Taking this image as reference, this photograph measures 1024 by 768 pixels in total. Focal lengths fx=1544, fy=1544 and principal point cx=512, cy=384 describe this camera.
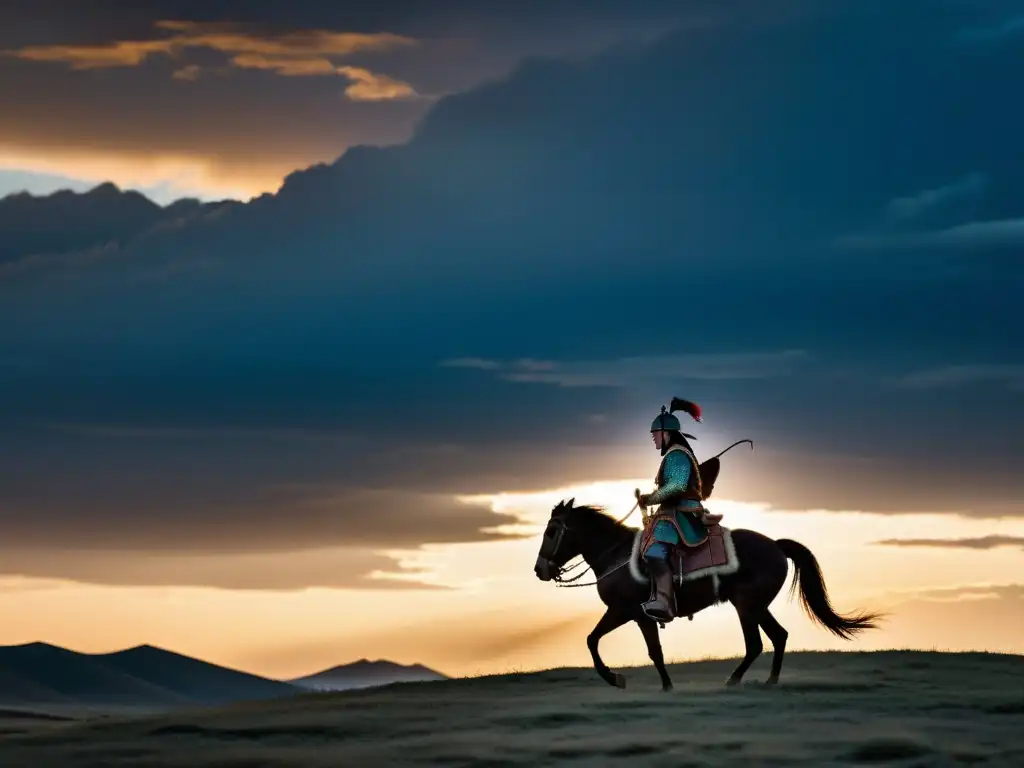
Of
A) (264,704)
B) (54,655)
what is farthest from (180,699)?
(264,704)

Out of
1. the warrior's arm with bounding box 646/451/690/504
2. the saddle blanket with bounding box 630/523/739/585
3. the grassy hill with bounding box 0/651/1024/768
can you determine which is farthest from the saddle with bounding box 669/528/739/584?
the grassy hill with bounding box 0/651/1024/768

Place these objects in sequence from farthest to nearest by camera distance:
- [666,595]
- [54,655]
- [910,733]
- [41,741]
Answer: [54,655] → [666,595] → [41,741] → [910,733]

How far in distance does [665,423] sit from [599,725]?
5.83 meters

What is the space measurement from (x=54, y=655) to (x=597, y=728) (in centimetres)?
5120

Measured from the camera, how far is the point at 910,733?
782 inches

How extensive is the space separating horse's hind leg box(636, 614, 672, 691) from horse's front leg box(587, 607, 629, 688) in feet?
1.15

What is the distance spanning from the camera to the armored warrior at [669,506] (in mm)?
24578

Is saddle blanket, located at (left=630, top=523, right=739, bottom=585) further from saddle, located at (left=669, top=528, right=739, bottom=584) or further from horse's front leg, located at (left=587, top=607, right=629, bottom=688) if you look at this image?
horse's front leg, located at (left=587, top=607, right=629, bottom=688)

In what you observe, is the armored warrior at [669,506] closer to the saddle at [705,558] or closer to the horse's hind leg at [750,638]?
the saddle at [705,558]

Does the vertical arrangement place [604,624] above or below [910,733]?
above

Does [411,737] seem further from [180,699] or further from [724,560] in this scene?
[180,699]

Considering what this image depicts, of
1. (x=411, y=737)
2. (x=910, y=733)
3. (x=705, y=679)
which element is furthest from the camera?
(x=705, y=679)

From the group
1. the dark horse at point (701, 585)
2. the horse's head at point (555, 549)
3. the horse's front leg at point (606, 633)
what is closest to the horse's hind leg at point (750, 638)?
the dark horse at point (701, 585)

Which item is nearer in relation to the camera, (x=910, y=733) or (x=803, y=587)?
(x=910, y=733)
